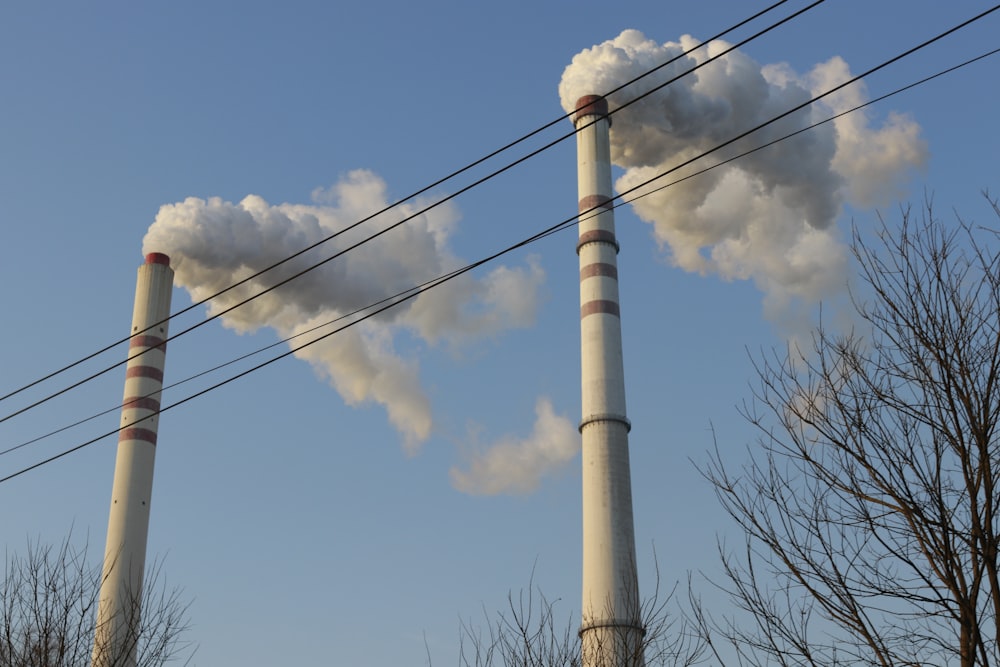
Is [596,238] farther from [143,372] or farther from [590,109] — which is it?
[143,372]

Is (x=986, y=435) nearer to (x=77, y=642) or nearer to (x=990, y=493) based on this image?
(x=990, y=493)

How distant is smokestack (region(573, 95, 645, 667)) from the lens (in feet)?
79.9

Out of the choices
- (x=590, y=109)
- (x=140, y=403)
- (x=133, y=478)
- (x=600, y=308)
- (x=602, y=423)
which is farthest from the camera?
(x=590, y=109)

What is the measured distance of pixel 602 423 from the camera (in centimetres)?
2602

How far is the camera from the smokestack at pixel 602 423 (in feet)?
79.9

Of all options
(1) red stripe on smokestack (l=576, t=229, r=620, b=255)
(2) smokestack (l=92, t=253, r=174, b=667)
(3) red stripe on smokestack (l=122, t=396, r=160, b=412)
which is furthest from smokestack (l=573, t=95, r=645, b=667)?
(3) red stripe on smokestack (l=122, t=396, r=160, b=412)

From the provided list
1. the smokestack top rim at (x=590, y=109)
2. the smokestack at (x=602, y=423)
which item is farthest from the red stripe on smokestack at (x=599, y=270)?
the smokestack top rim at (x=590, y=109)

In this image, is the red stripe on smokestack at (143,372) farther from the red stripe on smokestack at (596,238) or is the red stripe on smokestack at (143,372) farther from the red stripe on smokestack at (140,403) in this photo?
the red stripe on smokestack at (596,238)

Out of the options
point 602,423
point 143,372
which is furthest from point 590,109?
point 143,372

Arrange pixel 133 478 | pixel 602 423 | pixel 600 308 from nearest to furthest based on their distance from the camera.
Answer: pixel 602 423, pixel 600 308, pixel 133 478

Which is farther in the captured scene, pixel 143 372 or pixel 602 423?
pixel 143 372

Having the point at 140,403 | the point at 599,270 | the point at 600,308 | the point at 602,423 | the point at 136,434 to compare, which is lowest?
the point at 602,423

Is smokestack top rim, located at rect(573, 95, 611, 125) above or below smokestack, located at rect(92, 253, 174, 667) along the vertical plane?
above

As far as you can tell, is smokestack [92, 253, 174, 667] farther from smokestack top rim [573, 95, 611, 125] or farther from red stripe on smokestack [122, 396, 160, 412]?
smokestack top rim [573, 95, 611, 125]
